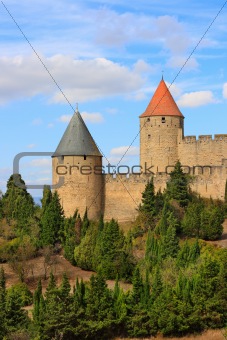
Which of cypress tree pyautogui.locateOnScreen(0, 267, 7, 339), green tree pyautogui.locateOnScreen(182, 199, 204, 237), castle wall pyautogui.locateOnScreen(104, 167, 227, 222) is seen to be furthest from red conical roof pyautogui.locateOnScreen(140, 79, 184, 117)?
cypress tree pyautogui.locateOnScreen(0, 267, 7, 339)

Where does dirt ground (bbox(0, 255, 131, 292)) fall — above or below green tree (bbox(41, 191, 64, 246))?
below

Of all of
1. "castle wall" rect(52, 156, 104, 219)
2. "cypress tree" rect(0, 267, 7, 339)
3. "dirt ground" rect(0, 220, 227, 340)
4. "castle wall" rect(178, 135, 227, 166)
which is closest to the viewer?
"cypress tree" rect(0, 267, 7, 339)

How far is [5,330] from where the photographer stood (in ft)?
114

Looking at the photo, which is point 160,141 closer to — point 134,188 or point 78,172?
point 134,188

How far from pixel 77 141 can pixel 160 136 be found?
17.0 ft

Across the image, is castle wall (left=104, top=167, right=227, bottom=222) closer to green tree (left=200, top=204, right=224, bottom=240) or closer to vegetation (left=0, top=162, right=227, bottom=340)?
vegetation (left=0, top=162, right=227, bottom=340)

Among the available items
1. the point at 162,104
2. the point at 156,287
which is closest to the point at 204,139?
the point at 162,104

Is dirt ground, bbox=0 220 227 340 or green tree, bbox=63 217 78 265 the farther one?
green tree, bbox=63 217 78 265

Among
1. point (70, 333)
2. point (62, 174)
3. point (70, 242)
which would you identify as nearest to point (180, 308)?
point (70, 333)

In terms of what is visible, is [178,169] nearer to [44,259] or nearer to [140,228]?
[140,228]

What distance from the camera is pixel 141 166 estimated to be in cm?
5188

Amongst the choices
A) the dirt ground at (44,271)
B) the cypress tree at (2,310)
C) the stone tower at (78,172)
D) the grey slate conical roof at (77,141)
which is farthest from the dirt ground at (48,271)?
the grey slate conical roof at (77,141)

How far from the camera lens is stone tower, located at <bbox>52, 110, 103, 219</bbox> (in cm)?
4812

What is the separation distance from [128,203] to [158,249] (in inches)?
259
